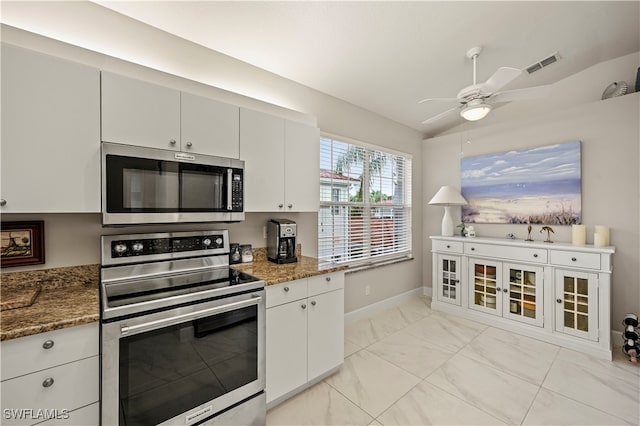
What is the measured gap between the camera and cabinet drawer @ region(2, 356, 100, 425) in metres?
1.06

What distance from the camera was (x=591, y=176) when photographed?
2.96m

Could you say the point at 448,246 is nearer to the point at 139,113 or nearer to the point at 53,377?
the point at 139,113

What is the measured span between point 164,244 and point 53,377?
873 millimetres

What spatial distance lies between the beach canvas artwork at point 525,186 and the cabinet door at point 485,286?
699 mm

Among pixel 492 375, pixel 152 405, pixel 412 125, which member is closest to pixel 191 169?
pixel 152 405

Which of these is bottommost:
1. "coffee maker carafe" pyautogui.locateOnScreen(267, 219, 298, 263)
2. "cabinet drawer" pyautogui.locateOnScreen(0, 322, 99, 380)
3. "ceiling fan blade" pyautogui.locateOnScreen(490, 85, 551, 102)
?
"cabinet drawer" pyautogui.locateOnScreen(0, 322, 99, 380)

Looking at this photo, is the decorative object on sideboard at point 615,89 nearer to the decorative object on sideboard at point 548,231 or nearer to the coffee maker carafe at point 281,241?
the decorative object on sideboard at point 548,231

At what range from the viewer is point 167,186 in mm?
1703

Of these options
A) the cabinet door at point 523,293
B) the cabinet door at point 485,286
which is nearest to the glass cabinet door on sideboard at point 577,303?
the cabinet door at point 523,293

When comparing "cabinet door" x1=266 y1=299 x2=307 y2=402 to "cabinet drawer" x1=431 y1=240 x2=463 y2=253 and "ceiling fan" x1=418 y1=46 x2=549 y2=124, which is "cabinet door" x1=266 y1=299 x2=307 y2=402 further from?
"cabinet drawer" x1=431 y1=240 x2=463 y2=253

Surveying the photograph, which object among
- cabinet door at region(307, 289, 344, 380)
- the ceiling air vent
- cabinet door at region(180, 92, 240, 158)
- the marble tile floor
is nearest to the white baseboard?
the marble tile floor

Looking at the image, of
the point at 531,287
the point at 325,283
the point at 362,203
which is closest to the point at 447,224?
the point at 531,287

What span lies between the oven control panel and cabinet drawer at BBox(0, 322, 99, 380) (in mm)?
603

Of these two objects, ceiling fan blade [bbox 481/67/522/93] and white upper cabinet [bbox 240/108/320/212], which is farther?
white upper cabinet [bbox 240/108/320/212]
